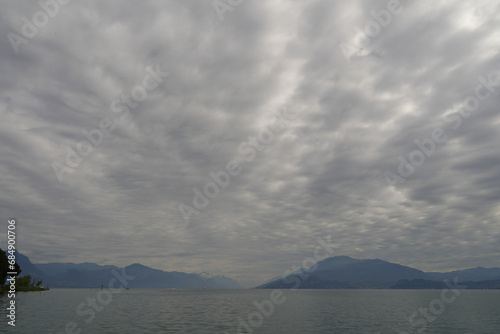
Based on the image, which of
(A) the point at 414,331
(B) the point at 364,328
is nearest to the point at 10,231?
(B) the point at 364,328

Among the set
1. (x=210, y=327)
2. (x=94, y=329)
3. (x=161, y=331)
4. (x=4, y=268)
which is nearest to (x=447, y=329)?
(x=210, y=327)

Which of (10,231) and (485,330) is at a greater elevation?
(10,231)

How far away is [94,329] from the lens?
66688 millimetres

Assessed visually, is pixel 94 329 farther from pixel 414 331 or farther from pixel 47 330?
pixel 414 331

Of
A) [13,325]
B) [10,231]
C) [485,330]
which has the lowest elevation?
[485,330]

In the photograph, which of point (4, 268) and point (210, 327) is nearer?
point (210, 327)

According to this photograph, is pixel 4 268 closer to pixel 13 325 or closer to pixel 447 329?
pixel 13 325

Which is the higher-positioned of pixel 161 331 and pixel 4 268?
pixel 4 268

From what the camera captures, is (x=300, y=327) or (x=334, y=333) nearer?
(x=334, y=333)

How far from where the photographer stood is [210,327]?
71.1 metres

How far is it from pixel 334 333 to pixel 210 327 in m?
26.1

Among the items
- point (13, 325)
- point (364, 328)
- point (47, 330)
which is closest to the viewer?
point (47, 330)

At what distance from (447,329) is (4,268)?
8591 inches

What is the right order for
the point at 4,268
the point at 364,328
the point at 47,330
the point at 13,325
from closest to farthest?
the point at 47,330 → the point at 13,325 → the point at 364,328 → the point at 4,268
